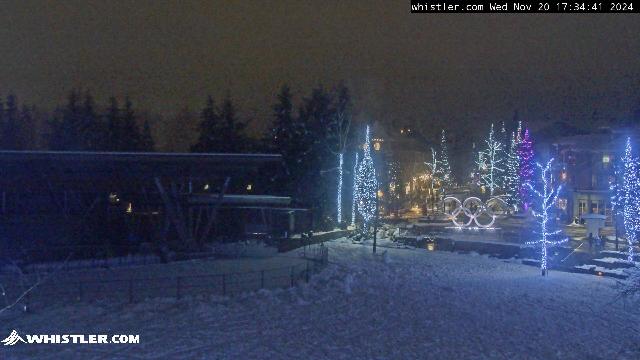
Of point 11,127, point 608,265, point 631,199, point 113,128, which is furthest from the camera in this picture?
point 11,127

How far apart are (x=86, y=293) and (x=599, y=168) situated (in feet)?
183

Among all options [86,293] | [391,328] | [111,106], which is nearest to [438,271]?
[391,328]

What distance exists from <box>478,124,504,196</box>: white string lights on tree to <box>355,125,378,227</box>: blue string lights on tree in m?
35.1

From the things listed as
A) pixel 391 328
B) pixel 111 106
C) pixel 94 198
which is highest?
pixel 111 106

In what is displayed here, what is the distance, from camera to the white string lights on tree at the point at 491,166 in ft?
276

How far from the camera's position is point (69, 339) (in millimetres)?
17766

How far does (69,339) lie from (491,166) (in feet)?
236

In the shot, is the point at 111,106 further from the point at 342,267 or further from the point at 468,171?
the point at 468,171

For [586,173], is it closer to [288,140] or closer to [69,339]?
[288,140]

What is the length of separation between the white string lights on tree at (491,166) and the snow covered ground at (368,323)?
56.1m

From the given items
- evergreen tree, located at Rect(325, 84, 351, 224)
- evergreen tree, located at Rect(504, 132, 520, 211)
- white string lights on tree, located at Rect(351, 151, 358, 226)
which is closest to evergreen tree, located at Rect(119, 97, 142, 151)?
evergreen tree, located at Rect(325, 84, 351, 224)

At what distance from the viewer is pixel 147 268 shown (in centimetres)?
3122

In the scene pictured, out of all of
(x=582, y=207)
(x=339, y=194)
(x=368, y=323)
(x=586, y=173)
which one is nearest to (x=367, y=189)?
(x=339, y=194)

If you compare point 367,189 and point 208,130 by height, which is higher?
point 208,130
